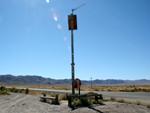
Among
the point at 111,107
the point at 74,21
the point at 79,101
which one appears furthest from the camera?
the point at 74,21

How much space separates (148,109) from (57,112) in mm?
5812

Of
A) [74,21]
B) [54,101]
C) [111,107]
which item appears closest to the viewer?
[111,107]

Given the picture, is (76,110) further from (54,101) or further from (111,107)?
(54,101)

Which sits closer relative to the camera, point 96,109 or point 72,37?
point 96,109

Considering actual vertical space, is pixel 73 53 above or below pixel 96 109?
above

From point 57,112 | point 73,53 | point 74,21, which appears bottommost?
point 57,112

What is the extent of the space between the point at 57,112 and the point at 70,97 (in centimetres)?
350

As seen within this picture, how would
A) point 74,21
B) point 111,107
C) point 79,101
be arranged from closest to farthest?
point 111,107, point 79,101, point 74,21

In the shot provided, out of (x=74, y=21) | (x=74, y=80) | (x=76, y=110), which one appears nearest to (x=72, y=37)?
(x=74, y=21)

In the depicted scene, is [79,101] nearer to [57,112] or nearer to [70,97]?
[70,97]

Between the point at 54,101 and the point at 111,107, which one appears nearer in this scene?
the point at 111,107

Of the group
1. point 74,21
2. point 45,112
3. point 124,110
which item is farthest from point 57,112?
point 74,21

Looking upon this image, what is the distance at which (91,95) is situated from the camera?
24.1 m

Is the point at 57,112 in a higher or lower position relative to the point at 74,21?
lower
